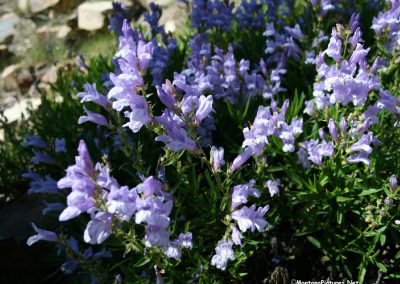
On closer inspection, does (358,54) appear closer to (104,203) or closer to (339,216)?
(339,216)

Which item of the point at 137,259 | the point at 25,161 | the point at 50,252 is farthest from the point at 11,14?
the point at 137,259

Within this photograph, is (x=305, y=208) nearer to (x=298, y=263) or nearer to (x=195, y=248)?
(x=298, y=263)

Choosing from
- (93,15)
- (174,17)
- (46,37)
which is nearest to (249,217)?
(174,17)

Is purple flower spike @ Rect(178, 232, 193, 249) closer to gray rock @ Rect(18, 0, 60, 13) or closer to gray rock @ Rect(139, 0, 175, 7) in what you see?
gray rock @ Rect(139, 0, 175, 7)

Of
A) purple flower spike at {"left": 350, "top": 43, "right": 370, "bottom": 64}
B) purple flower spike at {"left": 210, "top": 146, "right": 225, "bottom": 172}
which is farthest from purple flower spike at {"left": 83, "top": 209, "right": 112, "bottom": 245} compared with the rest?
purple flower spike at {"left": 350, "top": 43, "right": 370, "bottom": 64}

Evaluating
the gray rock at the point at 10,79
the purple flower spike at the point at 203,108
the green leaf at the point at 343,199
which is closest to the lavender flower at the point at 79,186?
the purple flower spike at the point at 203,108

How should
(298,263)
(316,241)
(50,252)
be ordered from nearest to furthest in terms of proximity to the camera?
(316,241) < (298,263) < (50,252)

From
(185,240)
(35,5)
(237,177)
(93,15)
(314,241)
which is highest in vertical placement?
(185,240)
